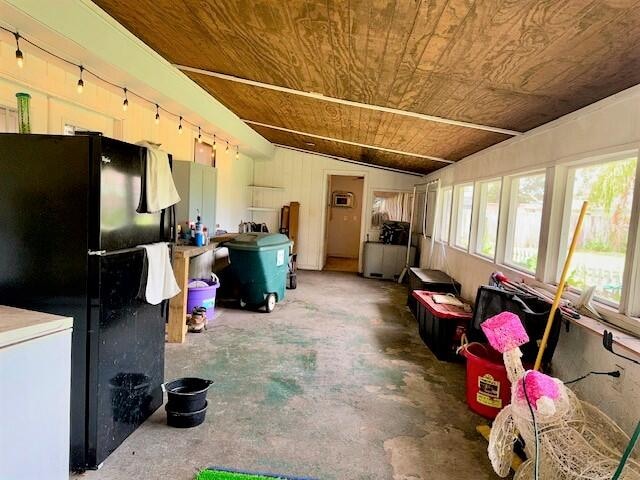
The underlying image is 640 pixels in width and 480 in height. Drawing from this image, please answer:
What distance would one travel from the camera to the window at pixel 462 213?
558 cm

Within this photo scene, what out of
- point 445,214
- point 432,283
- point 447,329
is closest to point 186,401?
point 447,329

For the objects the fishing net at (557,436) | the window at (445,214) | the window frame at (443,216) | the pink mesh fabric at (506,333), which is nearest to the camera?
the fishing net at (557,436)

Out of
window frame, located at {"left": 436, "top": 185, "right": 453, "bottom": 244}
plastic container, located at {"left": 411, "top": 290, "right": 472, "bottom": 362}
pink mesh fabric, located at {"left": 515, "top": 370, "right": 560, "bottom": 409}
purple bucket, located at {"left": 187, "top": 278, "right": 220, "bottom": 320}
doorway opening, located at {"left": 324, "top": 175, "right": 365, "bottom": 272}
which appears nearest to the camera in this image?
pink mesh fabric, located at {"left": 515, "top": 370, "right": 560, "bottom": 409}

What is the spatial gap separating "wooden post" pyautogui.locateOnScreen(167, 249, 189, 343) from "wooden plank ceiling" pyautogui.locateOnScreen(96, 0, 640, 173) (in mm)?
1846

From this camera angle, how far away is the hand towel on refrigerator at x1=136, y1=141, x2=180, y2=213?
7.65 ft

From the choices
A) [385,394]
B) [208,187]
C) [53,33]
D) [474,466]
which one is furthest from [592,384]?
[208,187]

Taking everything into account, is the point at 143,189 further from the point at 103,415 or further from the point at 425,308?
the point at 425,308

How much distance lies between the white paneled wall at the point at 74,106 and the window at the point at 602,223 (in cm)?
390

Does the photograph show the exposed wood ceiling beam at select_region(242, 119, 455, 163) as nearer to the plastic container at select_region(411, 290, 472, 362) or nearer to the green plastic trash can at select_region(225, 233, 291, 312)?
the green plastic trash can at select_region(225, 233, 291, 312)

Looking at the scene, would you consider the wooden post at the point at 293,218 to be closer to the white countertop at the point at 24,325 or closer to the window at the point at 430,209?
the window at the point at 430,209

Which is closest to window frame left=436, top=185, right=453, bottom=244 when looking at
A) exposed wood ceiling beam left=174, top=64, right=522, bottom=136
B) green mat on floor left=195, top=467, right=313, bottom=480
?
exposed wood ceiling beam left=174, top=64, right=522, bottom=136

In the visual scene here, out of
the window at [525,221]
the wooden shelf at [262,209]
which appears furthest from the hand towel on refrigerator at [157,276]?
the wooden shelf at [262,209]

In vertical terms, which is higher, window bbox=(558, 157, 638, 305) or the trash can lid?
window bbox=(558, 157, 638, 305)

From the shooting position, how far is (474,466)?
222 cm
